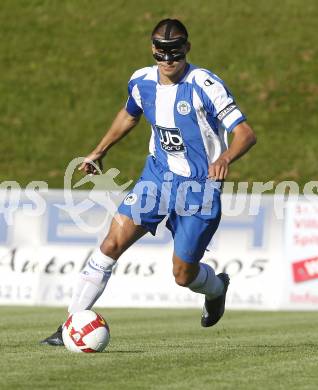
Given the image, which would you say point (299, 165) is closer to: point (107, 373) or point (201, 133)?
point (201, 133)

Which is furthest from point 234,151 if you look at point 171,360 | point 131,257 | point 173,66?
point 131,257

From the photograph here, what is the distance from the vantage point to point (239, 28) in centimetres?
Result: 3106

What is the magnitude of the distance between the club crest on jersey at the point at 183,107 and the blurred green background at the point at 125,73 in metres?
16.5

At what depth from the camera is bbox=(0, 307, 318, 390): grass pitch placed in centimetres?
673

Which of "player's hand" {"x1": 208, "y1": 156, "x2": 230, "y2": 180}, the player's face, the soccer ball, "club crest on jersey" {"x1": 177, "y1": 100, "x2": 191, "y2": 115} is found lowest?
the soccer ball

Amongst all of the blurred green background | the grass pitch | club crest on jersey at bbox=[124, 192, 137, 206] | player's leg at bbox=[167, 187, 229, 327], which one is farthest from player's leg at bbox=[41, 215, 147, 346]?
the blurred green background

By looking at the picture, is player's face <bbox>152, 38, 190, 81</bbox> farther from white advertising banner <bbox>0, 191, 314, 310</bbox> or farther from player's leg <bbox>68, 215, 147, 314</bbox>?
white advertising banner <bbox>0, 191, 314, 310</bbox>

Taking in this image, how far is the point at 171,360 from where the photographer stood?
7.84 meters

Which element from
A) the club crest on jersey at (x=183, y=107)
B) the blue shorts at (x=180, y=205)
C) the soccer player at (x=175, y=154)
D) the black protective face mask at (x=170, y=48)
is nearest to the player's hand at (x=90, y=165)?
the soccer player at (x=175, y=154)

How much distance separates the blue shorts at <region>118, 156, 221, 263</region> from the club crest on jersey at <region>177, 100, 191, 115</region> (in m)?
0.54

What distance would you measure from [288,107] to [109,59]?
5107 millimetres

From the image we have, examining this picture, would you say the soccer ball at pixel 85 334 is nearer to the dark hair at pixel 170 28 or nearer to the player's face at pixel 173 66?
the player's face at pixel 173 66

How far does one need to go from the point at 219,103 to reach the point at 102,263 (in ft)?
5.12

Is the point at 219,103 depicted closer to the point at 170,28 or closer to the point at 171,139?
the point at 171,139
